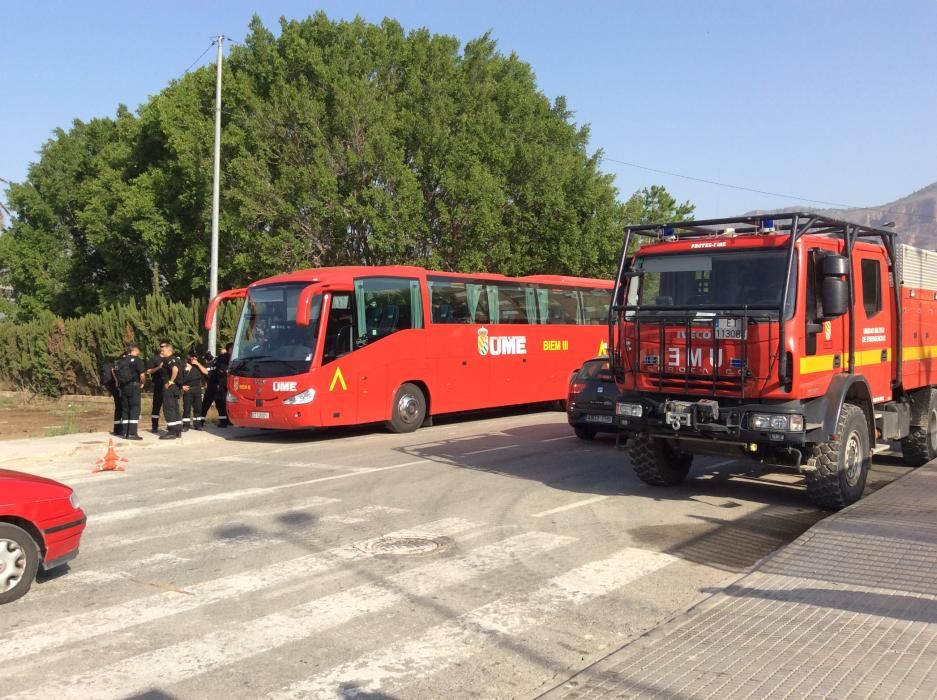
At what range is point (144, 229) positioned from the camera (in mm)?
36875

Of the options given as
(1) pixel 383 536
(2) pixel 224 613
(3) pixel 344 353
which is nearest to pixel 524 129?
(3) pixel 344 353

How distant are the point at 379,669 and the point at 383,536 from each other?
3252mm

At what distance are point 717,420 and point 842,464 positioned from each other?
1.44 metres

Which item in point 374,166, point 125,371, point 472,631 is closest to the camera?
point 472,631

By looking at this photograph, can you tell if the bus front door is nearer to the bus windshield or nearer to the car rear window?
the bus windshield

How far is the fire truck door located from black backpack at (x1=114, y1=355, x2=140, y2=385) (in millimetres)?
11958

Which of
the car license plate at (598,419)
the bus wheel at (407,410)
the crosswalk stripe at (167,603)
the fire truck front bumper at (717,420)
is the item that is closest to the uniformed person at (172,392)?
the bus wheel at (407,410)

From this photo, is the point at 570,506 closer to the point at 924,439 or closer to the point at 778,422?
the point at 778,422

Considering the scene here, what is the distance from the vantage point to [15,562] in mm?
6324

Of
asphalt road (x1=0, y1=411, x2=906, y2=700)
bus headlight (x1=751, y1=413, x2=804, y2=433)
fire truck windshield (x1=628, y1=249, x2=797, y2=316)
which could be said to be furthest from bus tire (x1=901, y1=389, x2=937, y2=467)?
fire truck windshield (x1=628, y1=249, x2=797, y2=316)

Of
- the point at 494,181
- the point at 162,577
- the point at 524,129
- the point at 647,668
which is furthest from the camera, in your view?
the point at 524,129

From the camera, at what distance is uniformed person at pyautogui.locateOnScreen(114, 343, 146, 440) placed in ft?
51.3

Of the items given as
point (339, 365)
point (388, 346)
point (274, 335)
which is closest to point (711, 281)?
point (339, 365)

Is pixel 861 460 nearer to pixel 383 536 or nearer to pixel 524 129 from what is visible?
pixel 383 536
